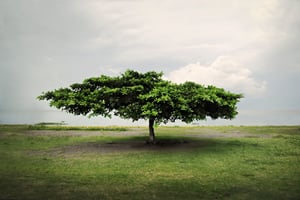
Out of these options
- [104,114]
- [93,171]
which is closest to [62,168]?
[93,171]

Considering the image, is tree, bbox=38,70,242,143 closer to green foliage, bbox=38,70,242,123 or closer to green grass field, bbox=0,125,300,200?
green foliage, bbox=38,70,242,123

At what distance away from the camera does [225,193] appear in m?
11.8

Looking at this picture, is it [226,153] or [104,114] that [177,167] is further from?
[104,114]

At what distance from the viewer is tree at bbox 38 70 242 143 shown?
73.9 feet

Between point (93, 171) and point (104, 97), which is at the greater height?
point (104, 97)

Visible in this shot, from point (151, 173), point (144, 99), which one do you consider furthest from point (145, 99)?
point (151, 173)

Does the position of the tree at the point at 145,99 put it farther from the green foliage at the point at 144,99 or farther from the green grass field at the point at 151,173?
the green grass field at the point at 151,173

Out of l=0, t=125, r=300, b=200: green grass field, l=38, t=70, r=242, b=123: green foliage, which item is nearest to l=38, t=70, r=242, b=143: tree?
l=38, t=70, r=242, b=123: green foliage

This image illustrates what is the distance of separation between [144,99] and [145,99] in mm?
524

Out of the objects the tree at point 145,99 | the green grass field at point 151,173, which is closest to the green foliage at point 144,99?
the tree at point 145,99

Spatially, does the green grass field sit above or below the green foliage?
below

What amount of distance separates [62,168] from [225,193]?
32.4 ft

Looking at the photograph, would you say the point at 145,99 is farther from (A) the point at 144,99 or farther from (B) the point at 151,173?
(B) the point at 151,173

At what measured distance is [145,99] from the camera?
23.1m
